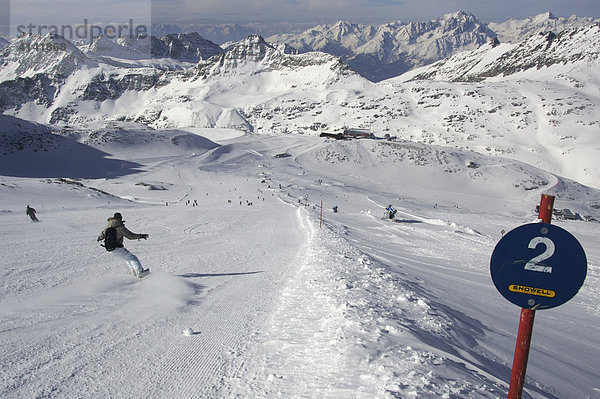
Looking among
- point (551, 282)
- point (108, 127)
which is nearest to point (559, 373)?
point (551, 282)

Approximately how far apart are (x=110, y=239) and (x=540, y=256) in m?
7.83

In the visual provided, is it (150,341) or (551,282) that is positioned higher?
(551,282)

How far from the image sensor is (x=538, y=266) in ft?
9.95

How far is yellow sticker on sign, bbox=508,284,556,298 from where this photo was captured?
3.06 m

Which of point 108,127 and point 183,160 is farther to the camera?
point 108,127

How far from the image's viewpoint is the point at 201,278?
862cm

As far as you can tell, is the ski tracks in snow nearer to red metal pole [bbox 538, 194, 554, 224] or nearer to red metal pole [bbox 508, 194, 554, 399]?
red metal pole [bbox 508, 194, 554, 399]

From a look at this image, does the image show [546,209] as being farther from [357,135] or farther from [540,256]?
[357,135]

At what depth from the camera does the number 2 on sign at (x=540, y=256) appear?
2979 mm

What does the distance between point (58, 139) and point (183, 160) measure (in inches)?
1021

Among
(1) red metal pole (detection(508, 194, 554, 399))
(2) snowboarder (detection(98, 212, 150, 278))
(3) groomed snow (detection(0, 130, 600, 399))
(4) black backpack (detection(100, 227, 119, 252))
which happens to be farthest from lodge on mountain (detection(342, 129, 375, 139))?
(1) red metal pole (detection(508, 194, 554, 399))

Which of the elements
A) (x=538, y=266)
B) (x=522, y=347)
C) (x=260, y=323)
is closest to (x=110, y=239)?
(x=260, y=323)

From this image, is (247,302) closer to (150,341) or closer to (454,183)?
(150,341)

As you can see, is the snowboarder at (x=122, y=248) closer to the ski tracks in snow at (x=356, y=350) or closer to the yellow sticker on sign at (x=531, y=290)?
the ski tracks in snow at (x=356, y=350)
